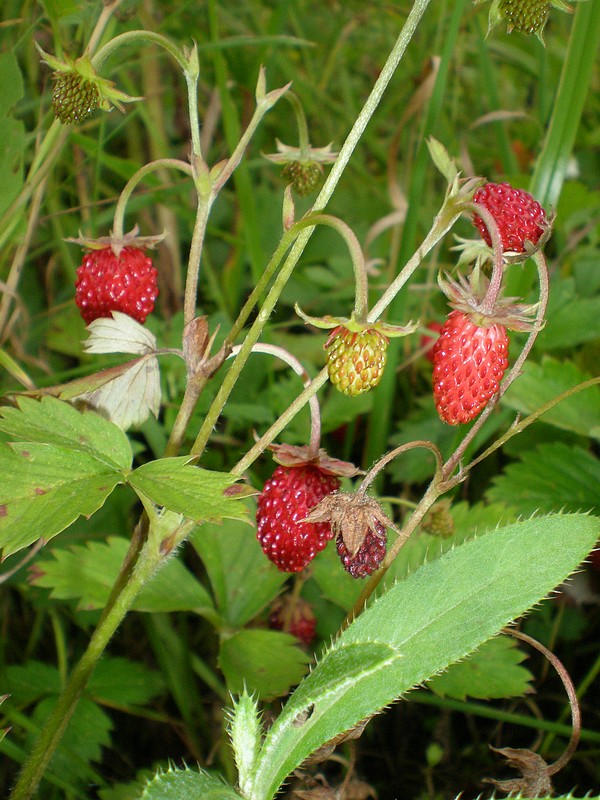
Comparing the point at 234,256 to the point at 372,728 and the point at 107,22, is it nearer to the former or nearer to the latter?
the point at 107,22

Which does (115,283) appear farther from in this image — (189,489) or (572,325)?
(572,325)

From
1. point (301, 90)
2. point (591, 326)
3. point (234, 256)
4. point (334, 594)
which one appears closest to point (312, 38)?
point (301, 90)

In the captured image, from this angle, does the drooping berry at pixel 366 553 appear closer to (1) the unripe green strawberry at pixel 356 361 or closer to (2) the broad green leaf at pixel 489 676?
(1) the unripe green strawberry at pixel 356 361

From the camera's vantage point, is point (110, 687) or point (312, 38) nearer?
point (110, 687)

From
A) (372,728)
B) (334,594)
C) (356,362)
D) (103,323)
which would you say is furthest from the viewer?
(372,728)

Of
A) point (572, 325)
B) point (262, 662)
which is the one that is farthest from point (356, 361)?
point (572, 325)

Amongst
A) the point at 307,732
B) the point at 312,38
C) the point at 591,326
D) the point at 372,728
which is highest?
the point at 312,38

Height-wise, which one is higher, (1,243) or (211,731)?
(1,243)

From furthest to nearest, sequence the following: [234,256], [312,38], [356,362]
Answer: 1. [312,38]
2. [234,256]
3. [356,362]
